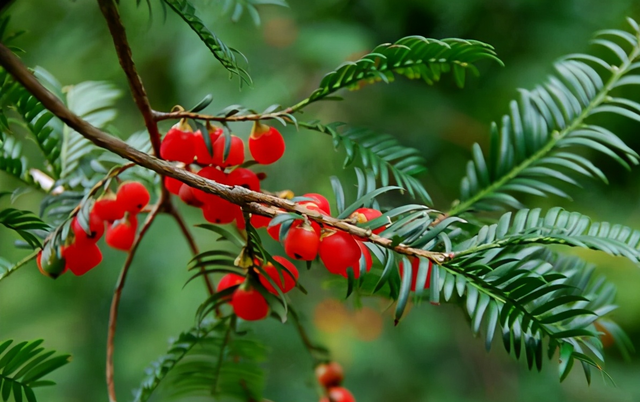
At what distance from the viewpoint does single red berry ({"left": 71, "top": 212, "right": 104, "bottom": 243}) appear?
0.35 meters

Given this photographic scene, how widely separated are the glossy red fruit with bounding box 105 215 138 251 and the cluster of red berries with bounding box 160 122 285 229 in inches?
3.6

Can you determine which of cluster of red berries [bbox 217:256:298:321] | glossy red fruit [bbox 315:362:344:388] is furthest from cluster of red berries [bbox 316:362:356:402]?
cluster of red berries [bbox 217:256:298:321]

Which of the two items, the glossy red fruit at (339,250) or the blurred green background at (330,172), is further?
the blurred green background at (330,172)

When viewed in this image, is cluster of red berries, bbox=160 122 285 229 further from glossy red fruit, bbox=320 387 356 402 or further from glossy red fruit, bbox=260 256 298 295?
glossy red fruit, bbox=320 387 356 402

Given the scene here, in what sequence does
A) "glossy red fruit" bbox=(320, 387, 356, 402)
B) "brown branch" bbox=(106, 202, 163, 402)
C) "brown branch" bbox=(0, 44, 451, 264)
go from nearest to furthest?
"brown branch" bbox=(0, 44, 451, 264) → "brown branch" bbox=(106, 202, 163, 402) → "glossy red fruit" bbox=(320, 387, 356, 402)

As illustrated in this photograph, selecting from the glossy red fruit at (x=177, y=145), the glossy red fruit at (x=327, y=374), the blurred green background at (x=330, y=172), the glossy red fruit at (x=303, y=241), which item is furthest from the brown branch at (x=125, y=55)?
the blurred green background at (x=330, y=172)

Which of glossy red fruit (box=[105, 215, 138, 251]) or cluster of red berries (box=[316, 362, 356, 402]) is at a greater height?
Result: glossy red fruit (box=[105, 215, 138, 251])

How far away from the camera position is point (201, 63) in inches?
38.6

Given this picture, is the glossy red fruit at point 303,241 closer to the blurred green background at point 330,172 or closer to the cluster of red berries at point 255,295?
the cluster of red berries at point 255,295

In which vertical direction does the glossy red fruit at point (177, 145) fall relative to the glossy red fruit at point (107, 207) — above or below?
above

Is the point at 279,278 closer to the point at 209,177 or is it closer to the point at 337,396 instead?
the point at 209,177

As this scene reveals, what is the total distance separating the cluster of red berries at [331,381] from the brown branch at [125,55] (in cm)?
27

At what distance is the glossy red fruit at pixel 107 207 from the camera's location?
0.36 metres

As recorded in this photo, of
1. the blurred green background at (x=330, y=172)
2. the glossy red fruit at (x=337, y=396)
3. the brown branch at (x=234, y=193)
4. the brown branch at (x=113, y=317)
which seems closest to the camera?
the brown branch at (x=234, y=193)
